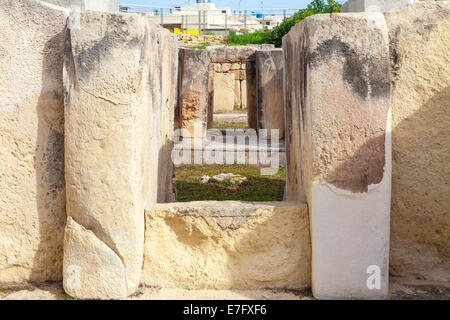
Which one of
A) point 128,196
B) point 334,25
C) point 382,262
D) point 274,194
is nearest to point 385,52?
point 334,25

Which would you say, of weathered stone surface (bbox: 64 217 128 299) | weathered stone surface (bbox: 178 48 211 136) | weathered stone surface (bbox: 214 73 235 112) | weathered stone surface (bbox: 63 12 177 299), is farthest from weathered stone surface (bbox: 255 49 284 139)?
weathered stone surface (bbox: 214 73 235 112)

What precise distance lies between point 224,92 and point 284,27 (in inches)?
120

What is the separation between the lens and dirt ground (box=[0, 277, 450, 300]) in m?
2.69

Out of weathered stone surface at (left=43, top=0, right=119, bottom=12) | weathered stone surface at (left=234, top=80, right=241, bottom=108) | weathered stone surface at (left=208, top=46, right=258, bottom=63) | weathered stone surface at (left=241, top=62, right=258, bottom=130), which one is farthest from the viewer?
weathered stone surface at (left=234, top=80, right=241, bottom=108)

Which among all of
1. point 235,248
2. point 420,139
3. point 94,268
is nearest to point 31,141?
point 94,268

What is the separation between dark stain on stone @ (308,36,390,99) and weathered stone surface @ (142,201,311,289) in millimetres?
746

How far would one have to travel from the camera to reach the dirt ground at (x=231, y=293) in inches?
106

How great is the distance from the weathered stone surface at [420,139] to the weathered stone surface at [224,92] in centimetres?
1172

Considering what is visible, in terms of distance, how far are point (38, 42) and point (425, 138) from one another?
7.34 feet

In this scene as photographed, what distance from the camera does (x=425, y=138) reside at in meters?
2.80

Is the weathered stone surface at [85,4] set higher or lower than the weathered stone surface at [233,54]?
lower

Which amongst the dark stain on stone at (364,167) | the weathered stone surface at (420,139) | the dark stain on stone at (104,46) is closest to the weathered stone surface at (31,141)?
the dark stain on stone at (104,46)

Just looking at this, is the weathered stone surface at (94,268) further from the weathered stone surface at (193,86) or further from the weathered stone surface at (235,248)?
the weathered stone surface at (193,86)

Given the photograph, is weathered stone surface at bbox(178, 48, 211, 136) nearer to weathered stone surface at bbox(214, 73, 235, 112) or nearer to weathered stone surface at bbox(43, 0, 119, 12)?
weathered stone surface at bbox(43, 0, 119, 12)
